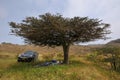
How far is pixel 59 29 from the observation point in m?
32.0

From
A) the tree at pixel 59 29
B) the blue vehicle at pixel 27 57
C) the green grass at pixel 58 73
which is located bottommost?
the green grass at pixel 58 73

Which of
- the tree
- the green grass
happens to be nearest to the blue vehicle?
the tree

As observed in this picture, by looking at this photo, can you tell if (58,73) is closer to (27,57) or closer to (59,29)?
(59,29)

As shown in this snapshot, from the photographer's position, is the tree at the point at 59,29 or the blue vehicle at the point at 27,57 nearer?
the tree at the point at 59,29

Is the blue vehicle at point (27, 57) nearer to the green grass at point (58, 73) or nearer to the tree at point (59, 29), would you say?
the tree at point (59, 29)

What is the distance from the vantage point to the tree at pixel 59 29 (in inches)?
1283

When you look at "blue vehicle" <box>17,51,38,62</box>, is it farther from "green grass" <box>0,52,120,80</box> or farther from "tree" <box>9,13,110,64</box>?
"green grass" <box>0,52,120,80</box>

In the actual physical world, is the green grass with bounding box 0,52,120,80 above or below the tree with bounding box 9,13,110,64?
below

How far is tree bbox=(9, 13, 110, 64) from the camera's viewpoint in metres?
32.6

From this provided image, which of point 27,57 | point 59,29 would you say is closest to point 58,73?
point 59,29

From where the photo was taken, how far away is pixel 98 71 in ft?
108

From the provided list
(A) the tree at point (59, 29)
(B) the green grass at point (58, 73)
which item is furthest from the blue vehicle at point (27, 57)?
(B) the green grass at point (58, 73)

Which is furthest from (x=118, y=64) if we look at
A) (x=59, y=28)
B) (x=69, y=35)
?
(x=59, y=28)

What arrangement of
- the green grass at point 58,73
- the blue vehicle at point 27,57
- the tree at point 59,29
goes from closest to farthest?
the green grass at point 58,73 → the tree at point 59,29 → the blue vehicle at point 27,57
